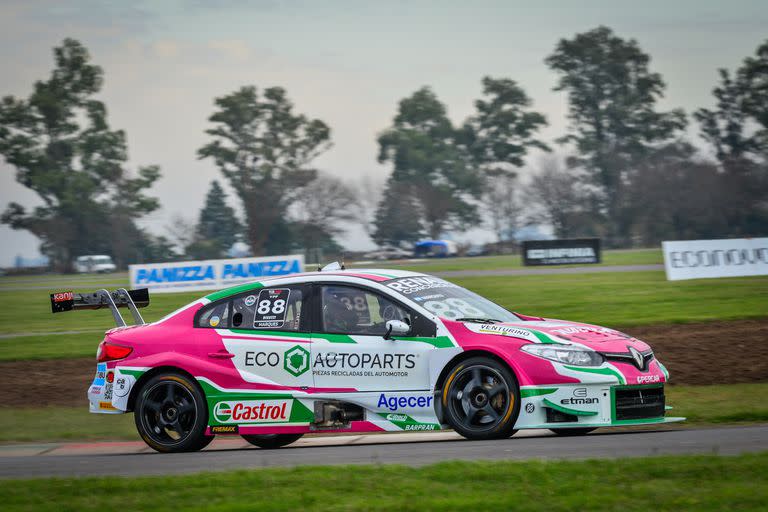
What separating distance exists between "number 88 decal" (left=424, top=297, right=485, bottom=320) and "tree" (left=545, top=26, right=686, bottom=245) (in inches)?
2714

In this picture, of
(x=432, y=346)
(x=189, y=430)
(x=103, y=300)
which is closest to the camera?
(x=432, y=346)

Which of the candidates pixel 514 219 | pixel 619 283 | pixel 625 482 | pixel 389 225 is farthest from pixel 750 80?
pixel 625 482

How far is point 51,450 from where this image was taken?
10500mm

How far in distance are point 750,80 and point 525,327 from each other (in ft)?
233

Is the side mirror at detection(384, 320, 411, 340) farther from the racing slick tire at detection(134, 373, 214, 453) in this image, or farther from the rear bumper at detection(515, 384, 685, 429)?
the racing slick tire at detection(134, 373, 214, 453)

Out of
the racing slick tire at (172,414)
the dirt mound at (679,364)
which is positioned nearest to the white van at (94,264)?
the dirt mound at (679,364)

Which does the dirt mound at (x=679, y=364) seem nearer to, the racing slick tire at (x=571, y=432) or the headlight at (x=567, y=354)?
the racing slick tire at (x=571, y=432)

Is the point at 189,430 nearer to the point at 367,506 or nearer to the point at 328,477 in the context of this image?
the point at 328,477

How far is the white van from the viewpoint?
6994 cm

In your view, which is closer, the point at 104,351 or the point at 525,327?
the point at 525,327

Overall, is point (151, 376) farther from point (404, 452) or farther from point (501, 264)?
point (501, 264)

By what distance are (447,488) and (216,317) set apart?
13.0 ft

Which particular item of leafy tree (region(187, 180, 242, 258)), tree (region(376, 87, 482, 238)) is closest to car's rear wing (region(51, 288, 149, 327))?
leafy tree (region(187, 180, 242, 258))

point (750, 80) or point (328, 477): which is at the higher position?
point (750, 80)
